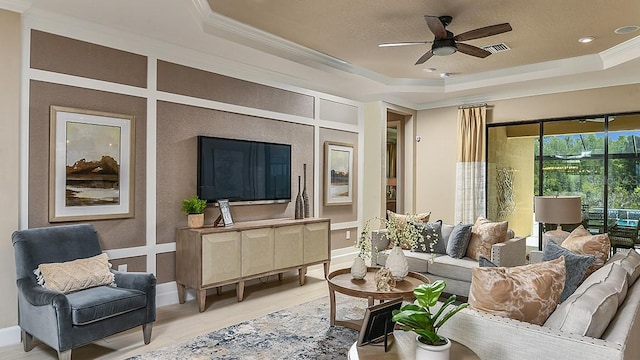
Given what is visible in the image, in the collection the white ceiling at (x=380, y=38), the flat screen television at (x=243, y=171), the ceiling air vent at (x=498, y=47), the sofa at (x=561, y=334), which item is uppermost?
the ceiling air vent at (x=498, y=47)

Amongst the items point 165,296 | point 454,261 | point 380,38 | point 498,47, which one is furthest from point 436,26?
point 165,296

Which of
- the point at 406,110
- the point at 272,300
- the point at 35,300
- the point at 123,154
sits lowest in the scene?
the point at 272,300

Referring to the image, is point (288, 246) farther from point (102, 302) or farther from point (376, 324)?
point (376, 324)

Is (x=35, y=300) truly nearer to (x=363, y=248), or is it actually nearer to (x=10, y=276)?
(x=10, y=276)

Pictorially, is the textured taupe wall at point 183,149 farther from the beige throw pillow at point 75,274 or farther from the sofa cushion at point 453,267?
the sofa cushion at point 453,267

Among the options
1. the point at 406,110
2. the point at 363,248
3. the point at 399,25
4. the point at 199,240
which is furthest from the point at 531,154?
the point at 199,240

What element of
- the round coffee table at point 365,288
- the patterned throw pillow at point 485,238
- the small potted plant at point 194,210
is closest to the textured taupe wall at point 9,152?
the small potted plant at point 194,210

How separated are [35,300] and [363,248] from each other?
2.45 metres

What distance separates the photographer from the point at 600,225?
5695mm

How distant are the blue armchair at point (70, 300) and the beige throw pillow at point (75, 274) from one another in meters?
0.05

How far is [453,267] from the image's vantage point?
438cm

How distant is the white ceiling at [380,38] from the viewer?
358 centimetres

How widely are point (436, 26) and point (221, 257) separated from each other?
3.01 m

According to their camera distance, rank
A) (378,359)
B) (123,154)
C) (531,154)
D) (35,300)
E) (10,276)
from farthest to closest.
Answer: (531,154), (123,154), (10,276), (35,300), (378,359)
